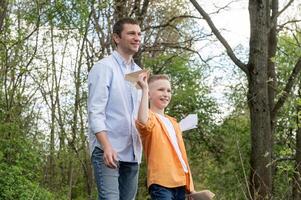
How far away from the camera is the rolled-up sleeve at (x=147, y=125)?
425 centimetres

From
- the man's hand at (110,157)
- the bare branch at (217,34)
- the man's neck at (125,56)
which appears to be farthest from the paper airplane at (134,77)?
the bare branch at (217,34)

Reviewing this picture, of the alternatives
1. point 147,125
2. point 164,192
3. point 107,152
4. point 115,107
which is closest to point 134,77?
point 115,107

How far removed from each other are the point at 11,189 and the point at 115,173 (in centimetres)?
662

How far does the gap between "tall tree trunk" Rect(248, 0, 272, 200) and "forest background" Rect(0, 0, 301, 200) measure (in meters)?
0.02

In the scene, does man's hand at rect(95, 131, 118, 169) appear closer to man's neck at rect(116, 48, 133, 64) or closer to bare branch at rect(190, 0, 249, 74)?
man's neck at rect(116, 48, 133, 64)

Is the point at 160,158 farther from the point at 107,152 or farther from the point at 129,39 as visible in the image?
the point at 129,39

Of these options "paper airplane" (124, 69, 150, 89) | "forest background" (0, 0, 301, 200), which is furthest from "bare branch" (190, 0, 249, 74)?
"paper airplane" (124, 69, 150, 89)

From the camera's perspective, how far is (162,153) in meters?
4.41

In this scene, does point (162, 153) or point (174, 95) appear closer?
point (162, 153)

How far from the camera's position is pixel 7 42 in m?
13.7

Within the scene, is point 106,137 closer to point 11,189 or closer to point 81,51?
point 11,189

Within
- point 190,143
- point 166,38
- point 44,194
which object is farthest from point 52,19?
point 190,143

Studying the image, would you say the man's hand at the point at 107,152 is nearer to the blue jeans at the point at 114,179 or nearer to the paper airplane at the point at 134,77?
the blue jeans at the point at 114,179

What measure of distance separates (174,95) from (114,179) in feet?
61.7
